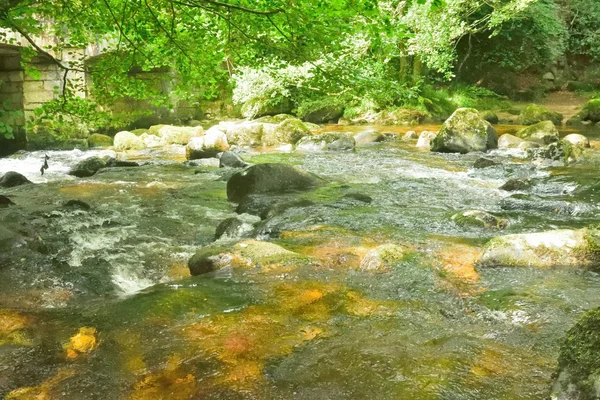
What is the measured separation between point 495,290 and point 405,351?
141 centimetres

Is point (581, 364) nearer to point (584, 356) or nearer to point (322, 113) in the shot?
point (584, 356)

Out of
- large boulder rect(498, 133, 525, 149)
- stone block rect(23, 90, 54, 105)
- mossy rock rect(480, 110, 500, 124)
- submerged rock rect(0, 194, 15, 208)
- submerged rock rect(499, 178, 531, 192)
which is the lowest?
submerged rock rect(0, 194, 15, 208)

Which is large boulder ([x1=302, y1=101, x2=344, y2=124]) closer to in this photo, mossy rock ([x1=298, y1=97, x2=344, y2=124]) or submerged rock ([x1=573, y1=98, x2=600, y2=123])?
mossy rock ([x1=298, y1=97, x2=344, y2=124])

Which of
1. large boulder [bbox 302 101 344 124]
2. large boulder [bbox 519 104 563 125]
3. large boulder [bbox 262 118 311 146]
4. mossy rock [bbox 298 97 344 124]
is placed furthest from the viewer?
large boulder [bbox 302 101 344 124]

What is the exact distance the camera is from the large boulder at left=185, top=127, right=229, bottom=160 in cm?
1446

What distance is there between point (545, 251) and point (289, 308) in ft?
8.51

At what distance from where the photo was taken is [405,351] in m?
3.31

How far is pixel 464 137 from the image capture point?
46.8 feet

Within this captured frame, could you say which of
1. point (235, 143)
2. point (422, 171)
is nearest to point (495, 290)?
point (422, 171)

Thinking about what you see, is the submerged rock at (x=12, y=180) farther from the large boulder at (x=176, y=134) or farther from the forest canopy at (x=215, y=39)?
the large boulder at (x=176, y=134)

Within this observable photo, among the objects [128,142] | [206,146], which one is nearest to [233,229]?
[206,146]

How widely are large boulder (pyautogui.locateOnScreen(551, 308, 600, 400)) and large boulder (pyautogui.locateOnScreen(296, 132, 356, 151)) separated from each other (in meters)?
12.8

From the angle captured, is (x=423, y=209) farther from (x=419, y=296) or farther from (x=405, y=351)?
(x=405, y=351)

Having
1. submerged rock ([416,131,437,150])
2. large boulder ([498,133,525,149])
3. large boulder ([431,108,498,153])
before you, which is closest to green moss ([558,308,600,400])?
large boulder ([431,108,498,153])
